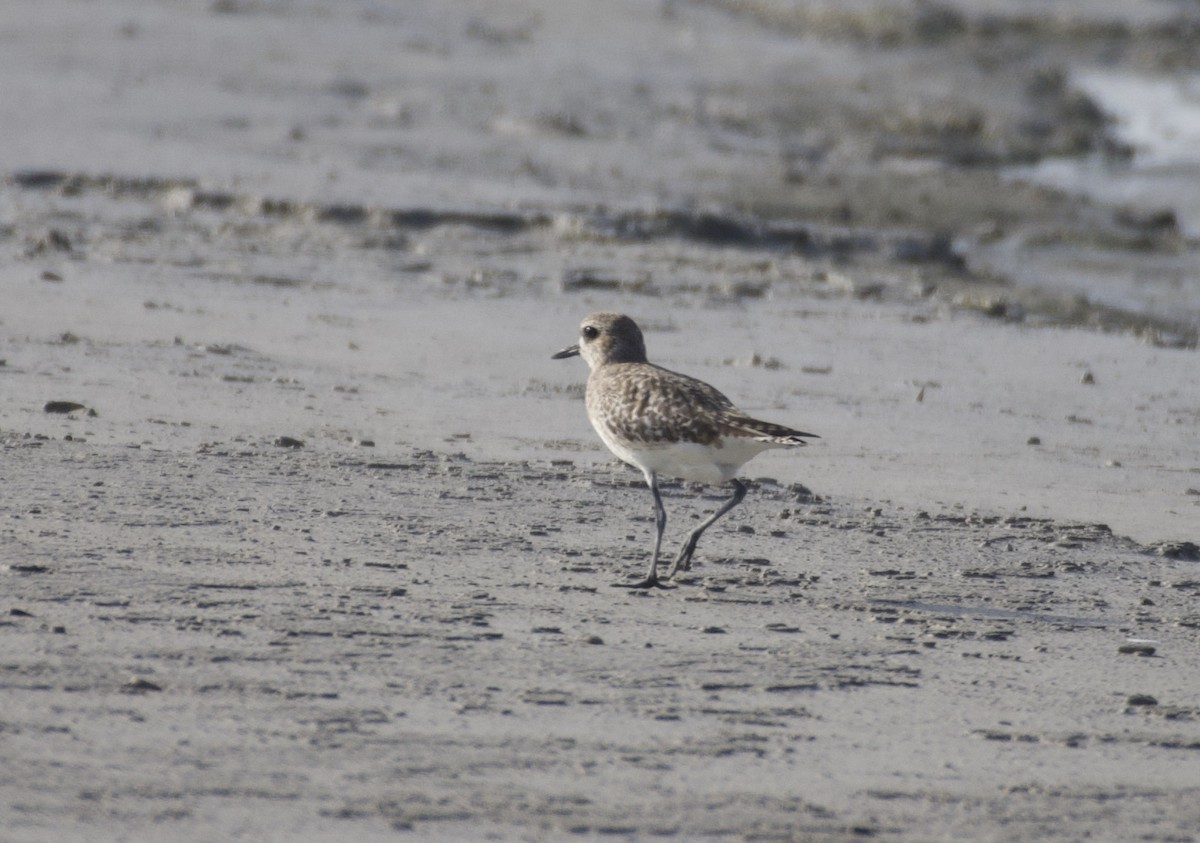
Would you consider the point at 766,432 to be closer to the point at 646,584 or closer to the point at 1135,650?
the point at 646,584

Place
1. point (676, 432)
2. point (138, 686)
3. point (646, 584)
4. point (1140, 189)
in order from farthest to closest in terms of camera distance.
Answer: point (1140, 189) < point (676, 432) < point (646, 584) < point (138, 686)

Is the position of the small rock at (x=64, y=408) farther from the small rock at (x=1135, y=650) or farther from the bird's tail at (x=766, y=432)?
the small rock at (x=1135, y=650)

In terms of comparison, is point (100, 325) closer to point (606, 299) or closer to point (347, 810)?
point (606, 299)

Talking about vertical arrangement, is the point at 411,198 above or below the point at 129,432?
above

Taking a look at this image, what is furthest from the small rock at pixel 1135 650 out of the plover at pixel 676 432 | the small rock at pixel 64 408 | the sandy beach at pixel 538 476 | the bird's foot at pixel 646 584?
the small rock at pixel 64 408

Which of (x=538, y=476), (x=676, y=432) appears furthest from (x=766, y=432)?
(x=538, y=476)

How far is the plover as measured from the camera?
5828mm

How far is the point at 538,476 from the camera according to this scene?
7.00m

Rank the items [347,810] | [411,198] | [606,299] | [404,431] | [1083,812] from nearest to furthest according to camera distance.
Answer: [347,810] → [1083,812] → [404,431] → [606,299] → [411,198]

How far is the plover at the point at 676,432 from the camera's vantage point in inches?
229

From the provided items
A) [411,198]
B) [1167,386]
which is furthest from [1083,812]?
[411,198]

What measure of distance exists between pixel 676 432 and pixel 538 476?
1179 millimetres

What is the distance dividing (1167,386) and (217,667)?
6.80 meters

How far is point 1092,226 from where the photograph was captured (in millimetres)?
15570
